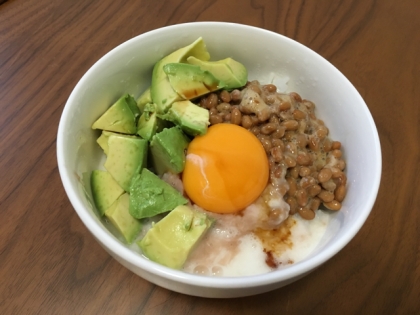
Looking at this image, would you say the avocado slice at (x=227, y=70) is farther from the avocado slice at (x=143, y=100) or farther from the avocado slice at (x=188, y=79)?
the avocado slice at (x=143, y=100)

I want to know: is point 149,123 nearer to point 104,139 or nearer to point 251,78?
point 104,139

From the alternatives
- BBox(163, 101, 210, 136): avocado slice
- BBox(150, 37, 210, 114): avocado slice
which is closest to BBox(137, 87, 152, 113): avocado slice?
BBox(150, 37, 210, 114): avocado slice

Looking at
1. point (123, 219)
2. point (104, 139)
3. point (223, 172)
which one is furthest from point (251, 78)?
point (123, 219)

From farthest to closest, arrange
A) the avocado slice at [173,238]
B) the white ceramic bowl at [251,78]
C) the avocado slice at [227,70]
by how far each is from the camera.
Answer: the avocado slice at [227,70], the avocado slice at [173,238], the white ceramic bowl at [251,78]

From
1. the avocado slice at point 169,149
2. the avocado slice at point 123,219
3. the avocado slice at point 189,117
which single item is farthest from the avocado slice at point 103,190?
the avocado slice at point 189,117

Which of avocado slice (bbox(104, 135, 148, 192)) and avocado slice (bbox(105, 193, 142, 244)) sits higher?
avocado slice (bbox(104, 135, 148, 192))

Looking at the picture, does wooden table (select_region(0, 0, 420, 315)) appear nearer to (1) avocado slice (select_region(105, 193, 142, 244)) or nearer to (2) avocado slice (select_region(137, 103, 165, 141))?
(1) avocado slice (select_region(105, 193, 142, 244))

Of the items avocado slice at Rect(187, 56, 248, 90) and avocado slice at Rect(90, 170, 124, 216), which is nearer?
avocado slice at Rect(90, 170, 124, 216)

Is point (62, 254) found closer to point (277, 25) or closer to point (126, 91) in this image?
point (126, 91)
